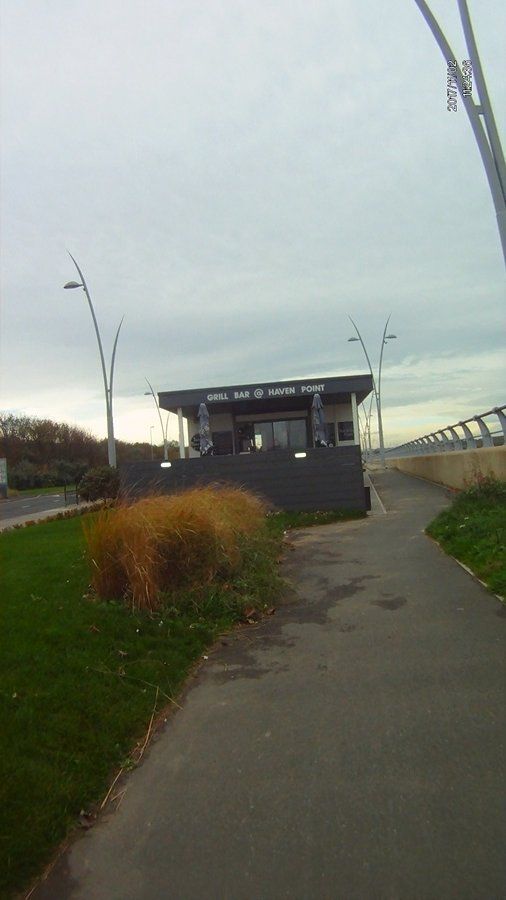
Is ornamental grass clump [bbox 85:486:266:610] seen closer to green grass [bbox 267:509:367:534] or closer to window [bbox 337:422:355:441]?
green grass [bbox 267:509:367:534]

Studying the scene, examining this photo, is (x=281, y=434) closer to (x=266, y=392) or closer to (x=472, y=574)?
(x=266, y=392)

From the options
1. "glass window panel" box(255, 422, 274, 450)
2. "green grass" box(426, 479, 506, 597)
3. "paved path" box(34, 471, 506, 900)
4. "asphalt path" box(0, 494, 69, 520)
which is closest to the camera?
"paved path" box(34, 471, 506, 900)

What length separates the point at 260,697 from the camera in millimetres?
5164

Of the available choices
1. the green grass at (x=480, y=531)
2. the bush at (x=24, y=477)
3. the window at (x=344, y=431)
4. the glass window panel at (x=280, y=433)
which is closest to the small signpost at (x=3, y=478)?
the bush at (x=24, y=477)

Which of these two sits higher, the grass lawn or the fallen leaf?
the grass lawn

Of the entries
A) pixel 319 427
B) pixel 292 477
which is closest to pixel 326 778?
pixel 292 477

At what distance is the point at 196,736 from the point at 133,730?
41 centimetres

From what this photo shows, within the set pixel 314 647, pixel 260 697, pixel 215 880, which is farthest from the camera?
pixel 314 647

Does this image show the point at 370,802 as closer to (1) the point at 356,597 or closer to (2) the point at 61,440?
(1) the point at 356,597

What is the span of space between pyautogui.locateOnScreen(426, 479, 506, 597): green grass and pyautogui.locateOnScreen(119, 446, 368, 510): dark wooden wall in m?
3.86

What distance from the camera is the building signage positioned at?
2608 centimetres

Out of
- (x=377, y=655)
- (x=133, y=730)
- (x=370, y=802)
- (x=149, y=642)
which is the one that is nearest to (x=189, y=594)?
(x=149, y=642)

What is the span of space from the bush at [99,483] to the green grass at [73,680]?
1218 cm

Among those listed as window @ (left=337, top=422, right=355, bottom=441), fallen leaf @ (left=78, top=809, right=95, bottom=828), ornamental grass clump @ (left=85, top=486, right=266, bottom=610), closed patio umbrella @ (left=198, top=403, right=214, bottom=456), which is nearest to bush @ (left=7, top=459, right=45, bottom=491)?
window @ (left=337, top=422, right=355, bottom=441)
